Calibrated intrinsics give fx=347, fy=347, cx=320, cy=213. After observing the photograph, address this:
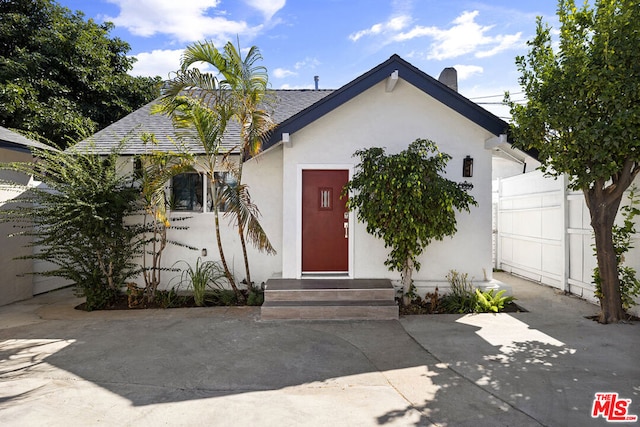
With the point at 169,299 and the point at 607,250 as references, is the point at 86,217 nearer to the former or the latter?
the point at 169,299

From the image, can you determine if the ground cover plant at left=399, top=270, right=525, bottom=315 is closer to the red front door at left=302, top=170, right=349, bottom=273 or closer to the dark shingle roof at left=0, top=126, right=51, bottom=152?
the red front door at left=302, top=170, right=349, bottom=273

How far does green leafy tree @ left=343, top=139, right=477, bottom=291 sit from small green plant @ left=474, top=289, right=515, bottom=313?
117 centimetres

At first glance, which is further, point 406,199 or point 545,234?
point 545,234

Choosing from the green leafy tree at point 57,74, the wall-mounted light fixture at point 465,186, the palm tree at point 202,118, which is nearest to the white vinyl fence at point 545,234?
the wall-mounted light fixture at point 465,186

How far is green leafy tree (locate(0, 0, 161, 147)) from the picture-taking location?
12.4 meters

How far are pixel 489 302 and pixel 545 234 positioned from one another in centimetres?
277

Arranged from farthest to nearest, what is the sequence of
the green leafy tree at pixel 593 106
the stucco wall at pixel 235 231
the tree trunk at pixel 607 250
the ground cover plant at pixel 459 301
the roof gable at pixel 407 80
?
1. the stucco wall at pixel 235 231
2. the roof gable at pixel 407 80
3. the ground cover plant at pixel 459 301
4. the tree trunk at pixel 607 250
5. the green leafy tree at pixel 593 106

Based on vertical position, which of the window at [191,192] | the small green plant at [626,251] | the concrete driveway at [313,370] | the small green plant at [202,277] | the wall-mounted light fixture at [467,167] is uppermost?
the wall-mounted light fixture at [467,167]

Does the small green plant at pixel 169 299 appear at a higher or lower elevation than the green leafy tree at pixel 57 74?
lower

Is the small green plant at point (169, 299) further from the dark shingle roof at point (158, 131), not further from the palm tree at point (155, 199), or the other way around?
the dark shingle roof at point (158, 131)

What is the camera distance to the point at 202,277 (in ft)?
21.1

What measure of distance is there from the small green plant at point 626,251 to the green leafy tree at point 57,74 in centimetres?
1319

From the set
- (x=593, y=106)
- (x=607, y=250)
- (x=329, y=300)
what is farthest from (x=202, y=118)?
(x=607, y=250)

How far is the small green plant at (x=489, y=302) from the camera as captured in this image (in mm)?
5852
